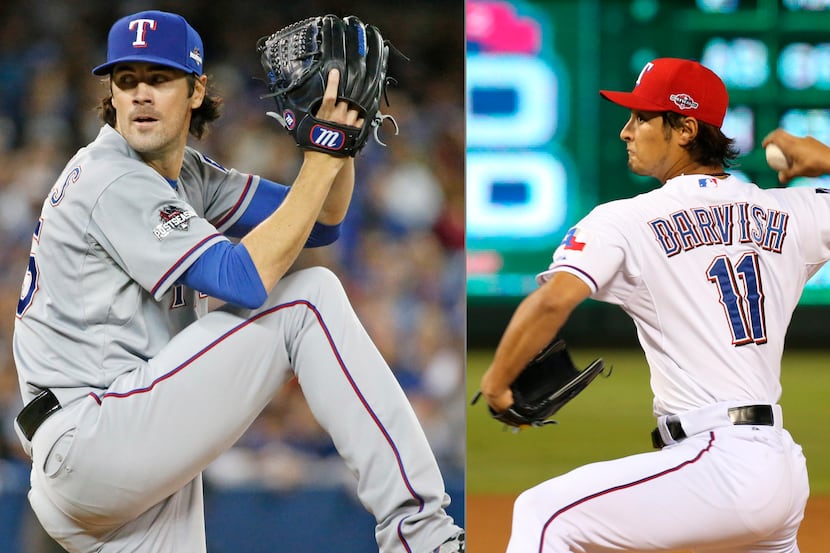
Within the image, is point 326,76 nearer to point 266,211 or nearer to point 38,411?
point 266,211

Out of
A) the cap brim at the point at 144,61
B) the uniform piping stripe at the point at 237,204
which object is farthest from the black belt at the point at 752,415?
the cap brim at the point at 144,61

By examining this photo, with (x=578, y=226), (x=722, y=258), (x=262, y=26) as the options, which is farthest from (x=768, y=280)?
(x=262, y=26)

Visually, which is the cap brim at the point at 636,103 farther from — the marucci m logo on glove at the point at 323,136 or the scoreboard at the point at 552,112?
the scoreboard at the point at 552,112

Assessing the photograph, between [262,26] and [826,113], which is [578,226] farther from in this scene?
[826,113]

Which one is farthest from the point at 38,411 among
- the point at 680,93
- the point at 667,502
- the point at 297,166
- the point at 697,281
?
the point at 297,166

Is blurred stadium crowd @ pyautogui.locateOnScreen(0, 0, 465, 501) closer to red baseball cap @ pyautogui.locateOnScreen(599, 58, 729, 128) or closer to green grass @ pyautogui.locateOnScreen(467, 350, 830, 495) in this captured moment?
green grass @ pyautogui.locateOnScreen(467, 350, 830, 495)

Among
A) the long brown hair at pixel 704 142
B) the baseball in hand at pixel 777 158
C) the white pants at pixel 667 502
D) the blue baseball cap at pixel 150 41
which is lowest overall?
the white pants at pixel 667 502
